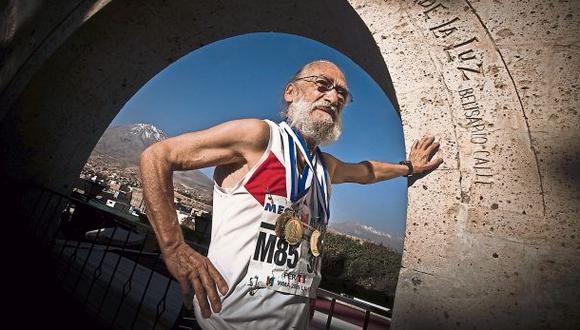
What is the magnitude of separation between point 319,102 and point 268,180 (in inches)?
23.5

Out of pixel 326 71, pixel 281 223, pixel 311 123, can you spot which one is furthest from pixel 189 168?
pixel 326 71

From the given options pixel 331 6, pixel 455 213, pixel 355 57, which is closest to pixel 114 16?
pixel 331 6

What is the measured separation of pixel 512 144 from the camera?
1310mm

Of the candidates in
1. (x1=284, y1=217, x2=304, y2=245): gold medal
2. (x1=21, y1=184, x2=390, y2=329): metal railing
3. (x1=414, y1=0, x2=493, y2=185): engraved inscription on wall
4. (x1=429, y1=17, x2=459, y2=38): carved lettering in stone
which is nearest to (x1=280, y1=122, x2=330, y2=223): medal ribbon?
(x1=284, y1=217, x2=304, y2=245): gold medal

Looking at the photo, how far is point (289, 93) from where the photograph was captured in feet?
6.23

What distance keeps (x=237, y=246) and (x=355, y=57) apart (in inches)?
85.6

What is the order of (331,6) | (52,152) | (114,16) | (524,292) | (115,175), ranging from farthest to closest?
(115,175), (52,152), (114,16), (331,6), (524,292)

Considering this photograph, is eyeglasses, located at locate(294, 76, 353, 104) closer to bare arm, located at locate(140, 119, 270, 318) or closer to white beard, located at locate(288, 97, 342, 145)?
white beard, located at locate(288, 97, 342, 145)

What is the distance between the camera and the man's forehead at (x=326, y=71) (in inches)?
68.6

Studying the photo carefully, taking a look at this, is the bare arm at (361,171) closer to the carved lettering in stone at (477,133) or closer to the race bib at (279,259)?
the carved lettering in stone at (477,133)

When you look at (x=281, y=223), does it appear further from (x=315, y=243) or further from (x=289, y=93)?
(x=289, y=93)

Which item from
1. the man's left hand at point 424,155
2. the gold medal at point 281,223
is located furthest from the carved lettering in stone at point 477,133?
the gold medal at point 281,223

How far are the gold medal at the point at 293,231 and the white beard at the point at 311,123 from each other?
0.55 metres

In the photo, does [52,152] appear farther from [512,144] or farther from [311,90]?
[512,144]
